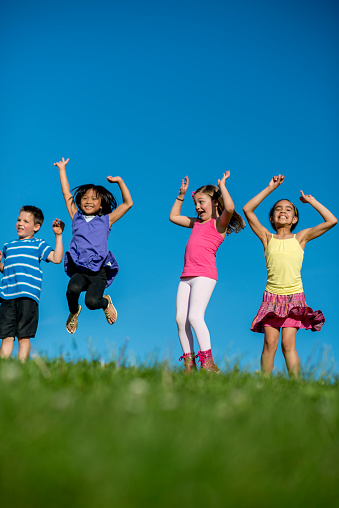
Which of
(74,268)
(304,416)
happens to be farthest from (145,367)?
(74,268)

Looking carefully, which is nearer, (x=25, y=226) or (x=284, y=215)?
(x=284, y=215)

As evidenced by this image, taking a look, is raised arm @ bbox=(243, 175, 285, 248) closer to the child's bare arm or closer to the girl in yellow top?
the girl in yellow top

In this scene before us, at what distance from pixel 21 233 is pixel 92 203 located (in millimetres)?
1340

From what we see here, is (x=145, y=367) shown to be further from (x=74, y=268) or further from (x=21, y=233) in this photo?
(x=21, y=233)

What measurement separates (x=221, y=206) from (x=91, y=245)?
7.58 feet

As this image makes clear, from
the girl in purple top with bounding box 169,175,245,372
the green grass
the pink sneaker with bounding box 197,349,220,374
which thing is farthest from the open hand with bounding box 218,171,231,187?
the green grass

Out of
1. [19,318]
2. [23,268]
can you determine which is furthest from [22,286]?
[19,318]

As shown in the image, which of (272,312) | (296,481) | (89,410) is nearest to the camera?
(296,481)

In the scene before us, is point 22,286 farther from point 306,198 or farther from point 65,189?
point 306,198

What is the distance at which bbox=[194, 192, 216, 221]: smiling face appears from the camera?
836cm

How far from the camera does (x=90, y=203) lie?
28.3 ft

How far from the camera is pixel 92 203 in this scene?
8.65 m

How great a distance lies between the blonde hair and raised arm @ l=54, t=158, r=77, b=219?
7.18 feet

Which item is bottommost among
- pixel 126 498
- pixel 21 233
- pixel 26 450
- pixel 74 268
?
pixel 126 498
